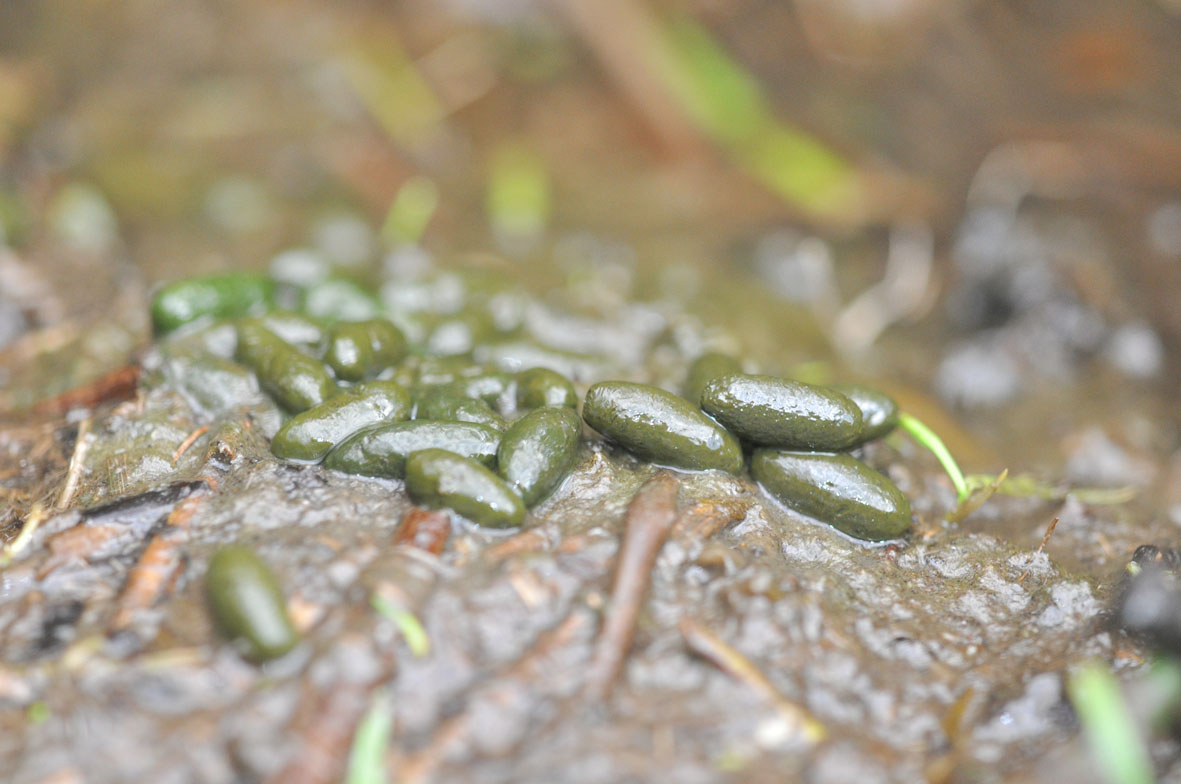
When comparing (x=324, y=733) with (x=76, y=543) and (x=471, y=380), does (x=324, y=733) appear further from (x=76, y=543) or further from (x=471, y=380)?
(x=471, y=380)

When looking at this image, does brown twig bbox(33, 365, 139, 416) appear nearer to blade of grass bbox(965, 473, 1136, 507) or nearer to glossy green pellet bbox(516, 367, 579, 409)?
glossy green pellet bbox(516, 367, 579, 409)

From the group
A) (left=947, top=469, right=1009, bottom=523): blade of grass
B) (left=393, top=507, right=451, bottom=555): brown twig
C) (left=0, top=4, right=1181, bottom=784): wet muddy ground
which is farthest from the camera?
(left=947, top=469, right=1009, bottom=523): blade of grass

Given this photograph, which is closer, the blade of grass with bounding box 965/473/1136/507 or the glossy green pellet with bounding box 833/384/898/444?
the glossy green pellet with bounding box 833/384/898/444

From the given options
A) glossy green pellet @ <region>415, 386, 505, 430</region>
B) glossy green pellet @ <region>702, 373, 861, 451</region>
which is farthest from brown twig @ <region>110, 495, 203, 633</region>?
glossy green pellet @ <region>702, 373, 861, 451</region>

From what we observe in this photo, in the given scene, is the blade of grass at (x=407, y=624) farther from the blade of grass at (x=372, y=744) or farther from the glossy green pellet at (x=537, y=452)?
the glossy green pellet at (x=537, y=452)

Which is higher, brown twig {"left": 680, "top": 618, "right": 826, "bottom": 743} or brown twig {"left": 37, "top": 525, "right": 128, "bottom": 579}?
brown twig {"left": 37, "top": 525, "right": 128, "bottom": 579}

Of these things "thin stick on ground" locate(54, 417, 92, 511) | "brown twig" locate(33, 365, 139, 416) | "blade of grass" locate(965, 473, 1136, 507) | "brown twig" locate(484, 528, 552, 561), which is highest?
"brown twig" locate(33, 365, 139, 416)

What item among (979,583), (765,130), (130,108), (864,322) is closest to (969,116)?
(765,130)

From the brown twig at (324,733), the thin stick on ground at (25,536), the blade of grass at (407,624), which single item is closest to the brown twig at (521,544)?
the blade of grass at (407,624)
